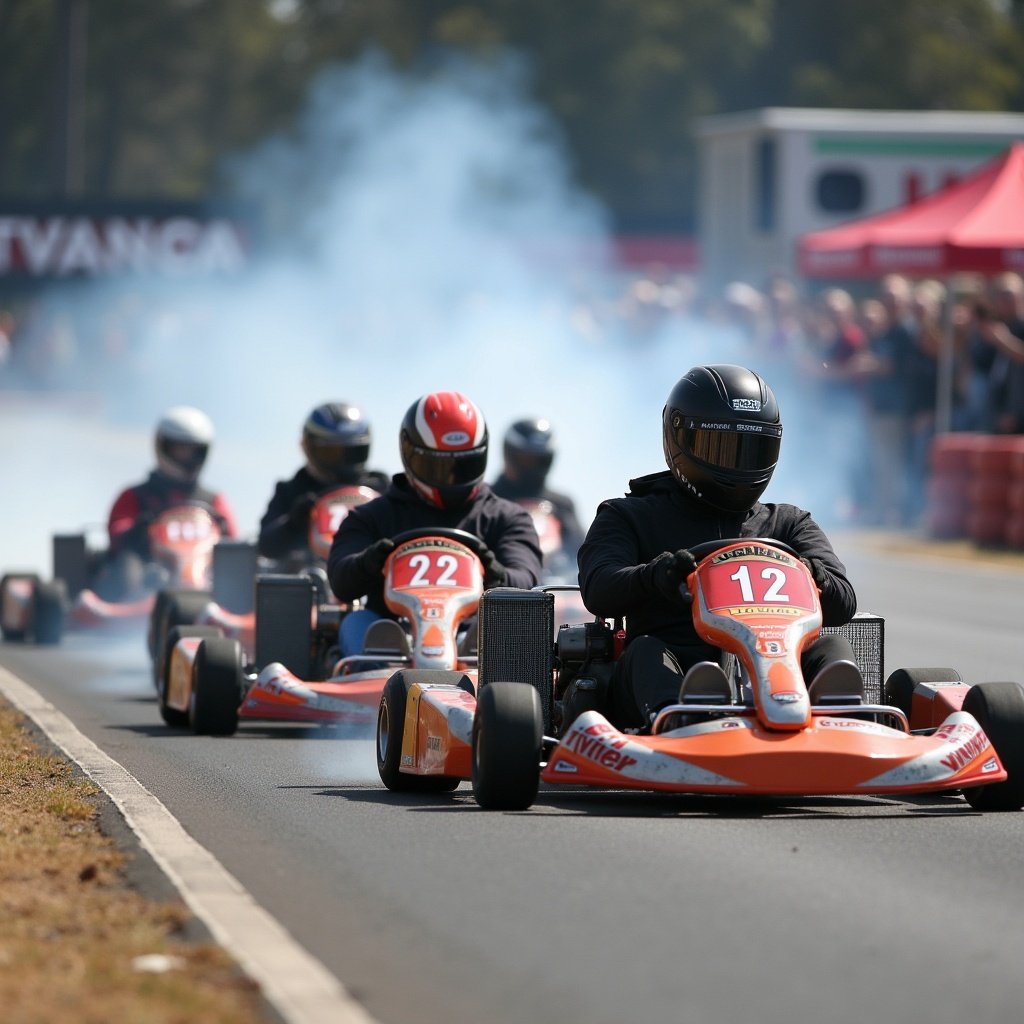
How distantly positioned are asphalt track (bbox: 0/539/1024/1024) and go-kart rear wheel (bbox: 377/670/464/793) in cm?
Result: 10

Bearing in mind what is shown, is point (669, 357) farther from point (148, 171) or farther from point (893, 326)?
point (148, 171)

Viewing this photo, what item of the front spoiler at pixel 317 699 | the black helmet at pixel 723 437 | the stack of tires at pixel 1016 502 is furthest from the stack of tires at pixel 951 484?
the black helmet at pixel 723 437

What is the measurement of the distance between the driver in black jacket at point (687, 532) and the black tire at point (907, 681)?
0.46 meters

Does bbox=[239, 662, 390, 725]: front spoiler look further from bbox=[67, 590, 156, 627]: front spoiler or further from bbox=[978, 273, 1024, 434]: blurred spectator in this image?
bbox=[978, 273, 1024, 434]: blurred spectator

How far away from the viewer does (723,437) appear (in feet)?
28.1

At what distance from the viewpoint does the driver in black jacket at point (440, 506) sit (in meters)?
10.8

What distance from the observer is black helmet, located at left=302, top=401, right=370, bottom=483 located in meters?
13.4

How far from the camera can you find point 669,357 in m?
26.8

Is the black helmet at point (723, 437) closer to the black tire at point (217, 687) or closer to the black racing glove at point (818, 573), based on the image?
the black racing glove at point (818, 573)

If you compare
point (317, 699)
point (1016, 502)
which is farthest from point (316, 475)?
point (1016, 502)

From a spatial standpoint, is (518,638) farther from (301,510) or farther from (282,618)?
(301,510)

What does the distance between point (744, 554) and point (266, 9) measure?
82.1m

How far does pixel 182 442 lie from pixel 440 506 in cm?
533

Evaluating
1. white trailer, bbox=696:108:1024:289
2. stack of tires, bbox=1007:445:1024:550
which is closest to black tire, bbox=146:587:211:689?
stack of tires, bbox=1007:445:1024:550
